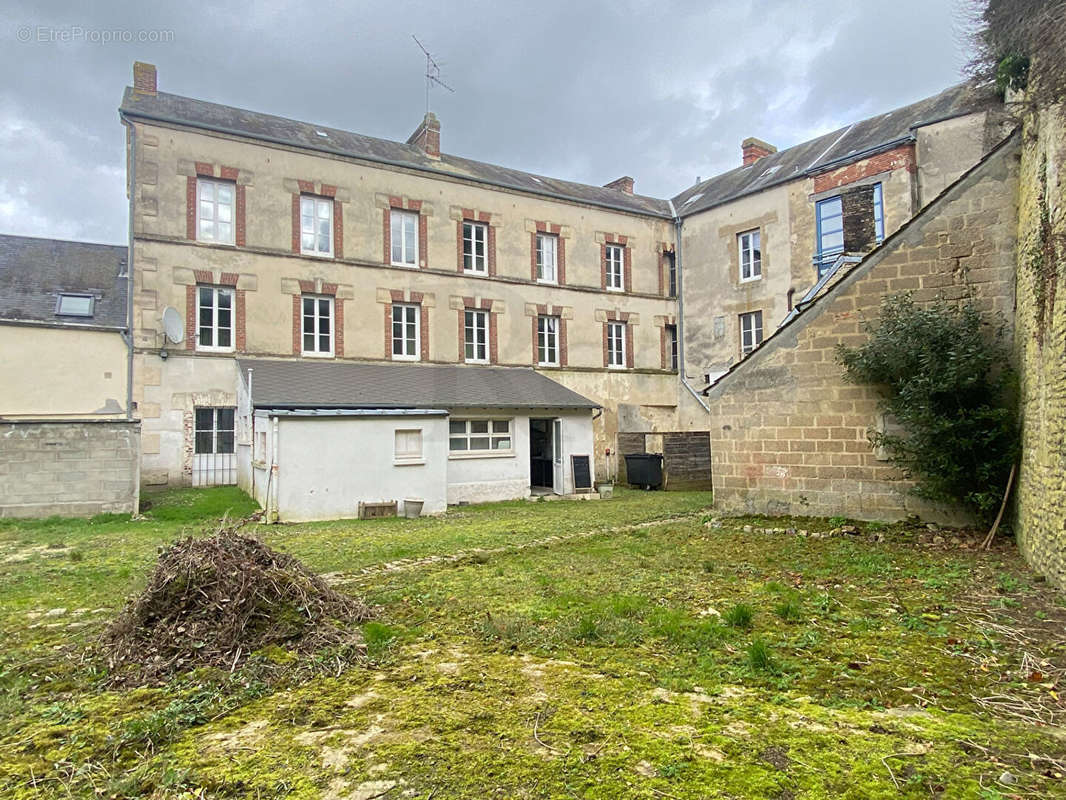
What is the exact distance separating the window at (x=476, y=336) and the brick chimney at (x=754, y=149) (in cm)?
1265

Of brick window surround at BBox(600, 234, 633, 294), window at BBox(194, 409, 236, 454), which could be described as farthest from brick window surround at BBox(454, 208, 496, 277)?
window at BBox(194, 409, 236, 454)

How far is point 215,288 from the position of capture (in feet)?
56.1

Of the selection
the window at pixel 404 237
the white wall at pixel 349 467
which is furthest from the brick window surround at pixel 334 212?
the white wall at pixel 349 467

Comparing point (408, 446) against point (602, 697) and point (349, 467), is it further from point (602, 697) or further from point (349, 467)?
point (602, 697)

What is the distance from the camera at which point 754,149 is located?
80.7 feet

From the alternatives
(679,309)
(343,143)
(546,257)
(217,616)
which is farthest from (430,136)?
(217,616)

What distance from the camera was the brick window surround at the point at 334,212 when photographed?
18109mm

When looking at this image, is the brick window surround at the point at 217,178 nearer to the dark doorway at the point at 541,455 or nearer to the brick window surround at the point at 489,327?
the brick window surround at the point at 489,327

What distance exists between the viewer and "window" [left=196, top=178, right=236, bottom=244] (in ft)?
55.8

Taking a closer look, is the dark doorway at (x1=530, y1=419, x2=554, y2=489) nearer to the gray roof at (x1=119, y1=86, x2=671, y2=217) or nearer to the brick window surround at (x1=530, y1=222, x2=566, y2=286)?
the brick window surround at (x1=530, y1=222, x2=566, y2=286)

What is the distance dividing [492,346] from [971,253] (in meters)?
14.3

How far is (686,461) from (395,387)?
30.1 feet

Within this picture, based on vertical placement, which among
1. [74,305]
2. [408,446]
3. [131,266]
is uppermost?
[131,266]

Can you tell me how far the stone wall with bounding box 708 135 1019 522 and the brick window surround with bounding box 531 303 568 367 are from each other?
11123 mm
